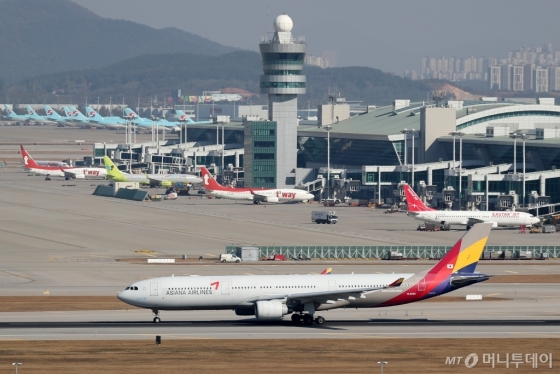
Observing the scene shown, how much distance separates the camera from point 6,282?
8925 cm

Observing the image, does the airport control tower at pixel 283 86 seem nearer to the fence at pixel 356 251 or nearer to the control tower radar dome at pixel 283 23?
the control tower radar dome at pixel 283 23

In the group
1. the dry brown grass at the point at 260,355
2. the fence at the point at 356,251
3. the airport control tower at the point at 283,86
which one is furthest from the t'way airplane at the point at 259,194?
the dry brown grass at the point at 260,355

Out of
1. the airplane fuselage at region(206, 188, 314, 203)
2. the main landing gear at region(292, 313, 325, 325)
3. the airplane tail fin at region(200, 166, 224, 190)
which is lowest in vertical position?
the main landing gear at region(292, 313, 325, 325)

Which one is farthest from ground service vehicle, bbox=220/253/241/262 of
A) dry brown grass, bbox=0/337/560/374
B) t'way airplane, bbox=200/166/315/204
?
t'way airplane, bbox=200/166/315/204

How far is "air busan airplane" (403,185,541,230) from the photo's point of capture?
13575cm

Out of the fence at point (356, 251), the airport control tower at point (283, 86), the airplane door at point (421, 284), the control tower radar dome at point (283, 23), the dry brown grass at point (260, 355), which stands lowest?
the dry brown grass at point (260, 355)

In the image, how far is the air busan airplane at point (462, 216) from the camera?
13575 cm

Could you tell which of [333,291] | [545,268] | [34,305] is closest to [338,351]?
[333,291]

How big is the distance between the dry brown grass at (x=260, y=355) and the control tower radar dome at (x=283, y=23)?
5539 inches

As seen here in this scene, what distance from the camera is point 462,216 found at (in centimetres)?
13650

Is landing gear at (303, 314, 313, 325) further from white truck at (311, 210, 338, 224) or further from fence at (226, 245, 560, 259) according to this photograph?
white truck at (311, 210, 338, 224)

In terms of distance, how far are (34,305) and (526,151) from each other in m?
116

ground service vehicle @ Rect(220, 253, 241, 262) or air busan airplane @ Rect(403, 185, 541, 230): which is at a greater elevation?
air busan airplane @ Rect(403, 185, 541, 230)

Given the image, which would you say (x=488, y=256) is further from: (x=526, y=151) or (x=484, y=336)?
(x=526, y=151)
